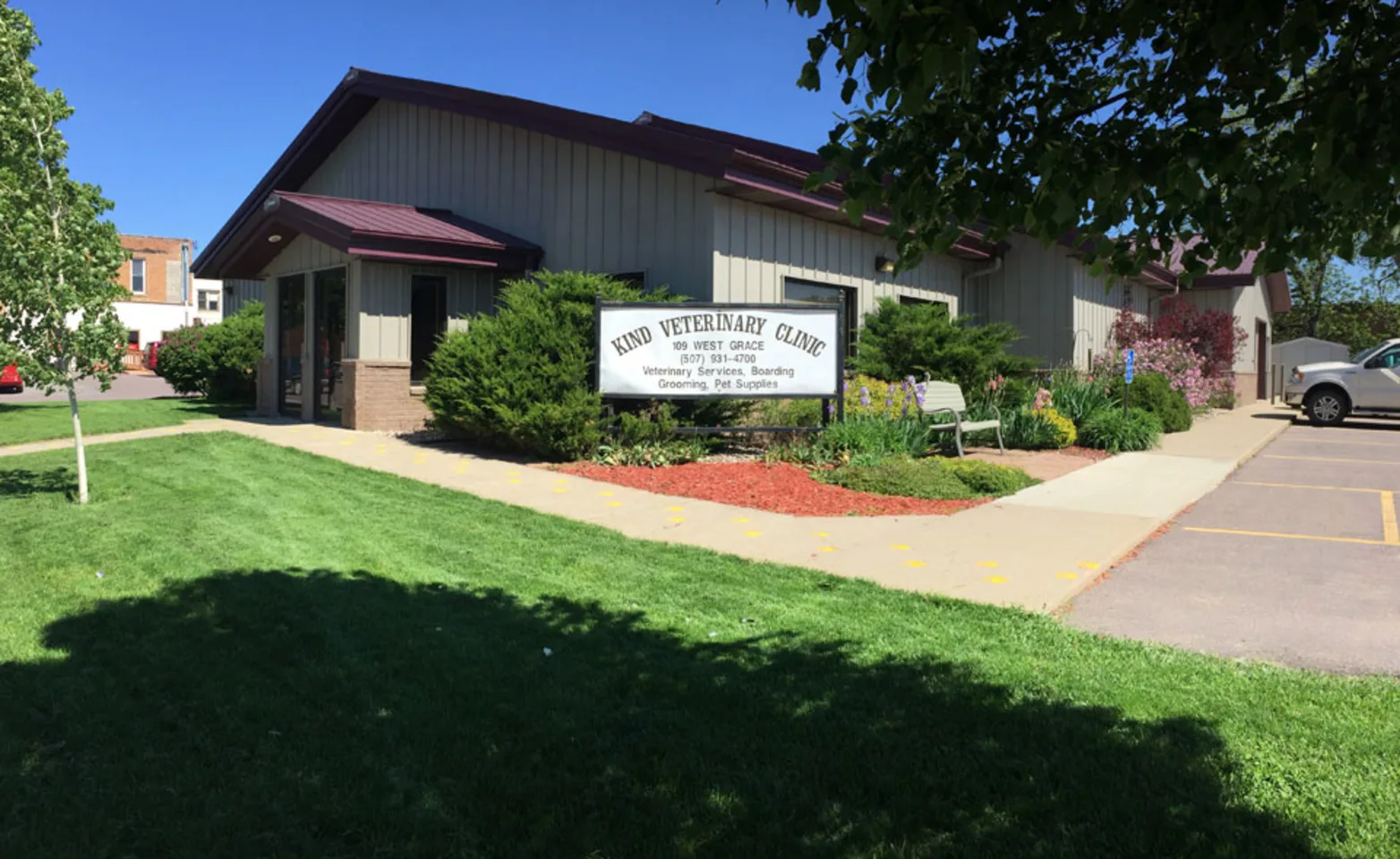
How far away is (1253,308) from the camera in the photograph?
28203 mm

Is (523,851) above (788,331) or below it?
below

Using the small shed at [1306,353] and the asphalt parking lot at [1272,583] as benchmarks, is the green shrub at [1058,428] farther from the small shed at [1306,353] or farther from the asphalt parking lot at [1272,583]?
the small shed at [1306,353]

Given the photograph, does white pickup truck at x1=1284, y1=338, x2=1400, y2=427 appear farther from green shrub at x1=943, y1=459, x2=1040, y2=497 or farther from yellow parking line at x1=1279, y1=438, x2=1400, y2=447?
green shrub at x1=943, y1=459, x2=1040, y2=497

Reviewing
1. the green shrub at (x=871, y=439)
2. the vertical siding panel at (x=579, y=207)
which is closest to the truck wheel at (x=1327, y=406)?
the green shrub at (x=871, y=439)

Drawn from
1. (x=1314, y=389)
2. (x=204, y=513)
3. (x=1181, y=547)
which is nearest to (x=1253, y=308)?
(x=1314, y=389)

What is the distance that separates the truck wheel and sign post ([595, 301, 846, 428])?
15359mm

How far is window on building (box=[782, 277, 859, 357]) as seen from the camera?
13859mm

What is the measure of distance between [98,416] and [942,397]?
1324cm

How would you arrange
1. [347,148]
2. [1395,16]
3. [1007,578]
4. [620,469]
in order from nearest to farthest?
1. [1395,16]
2. [1007,578]
3. [620,469]
4. [347,148]

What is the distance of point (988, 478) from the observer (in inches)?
378

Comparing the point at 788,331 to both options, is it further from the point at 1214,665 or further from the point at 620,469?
the point at 1214,665

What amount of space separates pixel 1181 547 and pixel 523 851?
6114mm

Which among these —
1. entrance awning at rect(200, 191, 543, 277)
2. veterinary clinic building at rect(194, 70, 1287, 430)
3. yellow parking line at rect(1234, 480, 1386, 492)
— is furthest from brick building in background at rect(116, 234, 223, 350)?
yellow parking line at rect(1234, 480, 1386, 492)

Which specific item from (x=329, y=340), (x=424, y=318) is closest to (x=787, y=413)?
(x=424, y=318)
